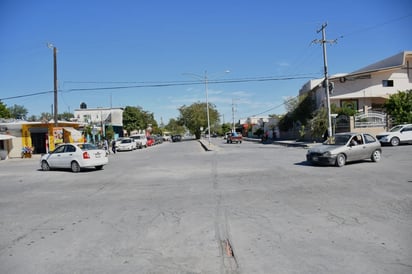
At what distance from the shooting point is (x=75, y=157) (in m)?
16.8

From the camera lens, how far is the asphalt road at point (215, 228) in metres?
4.38

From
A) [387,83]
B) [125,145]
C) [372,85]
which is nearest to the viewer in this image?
[125,145]

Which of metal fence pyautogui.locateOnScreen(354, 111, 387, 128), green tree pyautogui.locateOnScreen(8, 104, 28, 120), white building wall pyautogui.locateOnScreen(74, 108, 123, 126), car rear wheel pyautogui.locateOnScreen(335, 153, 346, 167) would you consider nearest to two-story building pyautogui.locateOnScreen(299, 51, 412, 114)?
metal fence pyautogui.locateOnScreen(354, 111, 387, 128)

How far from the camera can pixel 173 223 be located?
6312mm

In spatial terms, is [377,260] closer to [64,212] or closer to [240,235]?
[240,235]

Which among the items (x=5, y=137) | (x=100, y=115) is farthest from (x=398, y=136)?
(x=100, y=115)

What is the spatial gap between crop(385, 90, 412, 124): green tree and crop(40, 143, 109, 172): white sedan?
28.9m

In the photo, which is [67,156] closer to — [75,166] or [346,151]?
[75,166]

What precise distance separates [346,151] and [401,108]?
852 inches

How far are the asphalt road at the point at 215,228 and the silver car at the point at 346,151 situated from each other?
3.54m

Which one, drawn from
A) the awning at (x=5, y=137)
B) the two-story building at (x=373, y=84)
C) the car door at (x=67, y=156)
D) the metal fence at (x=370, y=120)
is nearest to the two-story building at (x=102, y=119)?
the awning at (x=5, y=137)

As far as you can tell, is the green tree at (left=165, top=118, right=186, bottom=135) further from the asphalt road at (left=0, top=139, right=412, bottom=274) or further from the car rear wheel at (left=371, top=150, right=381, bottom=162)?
the asphalt road at (left=0, top=139, right=412, bottom=274)

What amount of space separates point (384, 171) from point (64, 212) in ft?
37.9

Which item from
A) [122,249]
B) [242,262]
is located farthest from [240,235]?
[122,249]
